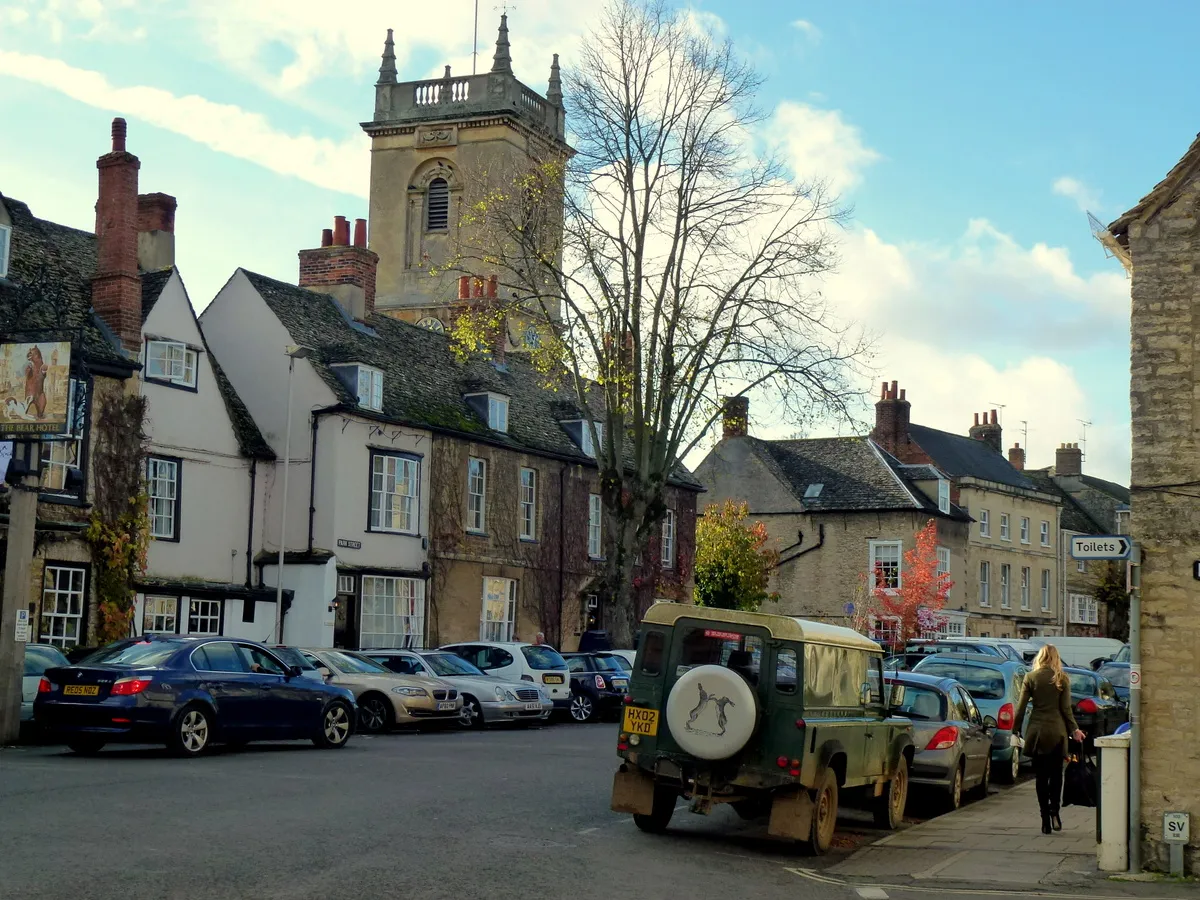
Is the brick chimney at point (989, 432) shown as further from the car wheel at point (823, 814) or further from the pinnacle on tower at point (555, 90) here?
the car wheel at point (823, 814)

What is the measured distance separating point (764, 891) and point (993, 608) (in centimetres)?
5799

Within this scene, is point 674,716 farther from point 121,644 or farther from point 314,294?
point 314,294

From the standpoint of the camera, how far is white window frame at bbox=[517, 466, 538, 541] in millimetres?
42125

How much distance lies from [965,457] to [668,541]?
77.3 feet

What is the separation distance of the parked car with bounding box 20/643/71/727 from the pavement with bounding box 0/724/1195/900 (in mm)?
2389

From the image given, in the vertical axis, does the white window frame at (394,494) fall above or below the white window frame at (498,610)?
above

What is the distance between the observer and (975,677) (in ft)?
74.0

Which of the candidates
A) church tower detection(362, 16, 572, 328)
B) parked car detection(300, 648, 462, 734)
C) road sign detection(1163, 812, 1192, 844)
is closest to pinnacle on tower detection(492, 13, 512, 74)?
church tower detection(362, 16, 572, 328)

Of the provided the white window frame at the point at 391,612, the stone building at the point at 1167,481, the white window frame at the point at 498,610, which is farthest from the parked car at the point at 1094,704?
the white window frame at the point at 498,610

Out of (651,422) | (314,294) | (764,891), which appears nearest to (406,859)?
(764,891)

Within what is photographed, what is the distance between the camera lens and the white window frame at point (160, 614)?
104 ft

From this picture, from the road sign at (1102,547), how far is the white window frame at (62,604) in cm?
2139

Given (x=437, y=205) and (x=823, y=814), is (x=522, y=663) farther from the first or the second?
(x=437, y=205)

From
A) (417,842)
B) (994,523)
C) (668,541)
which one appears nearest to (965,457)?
(994,523)
